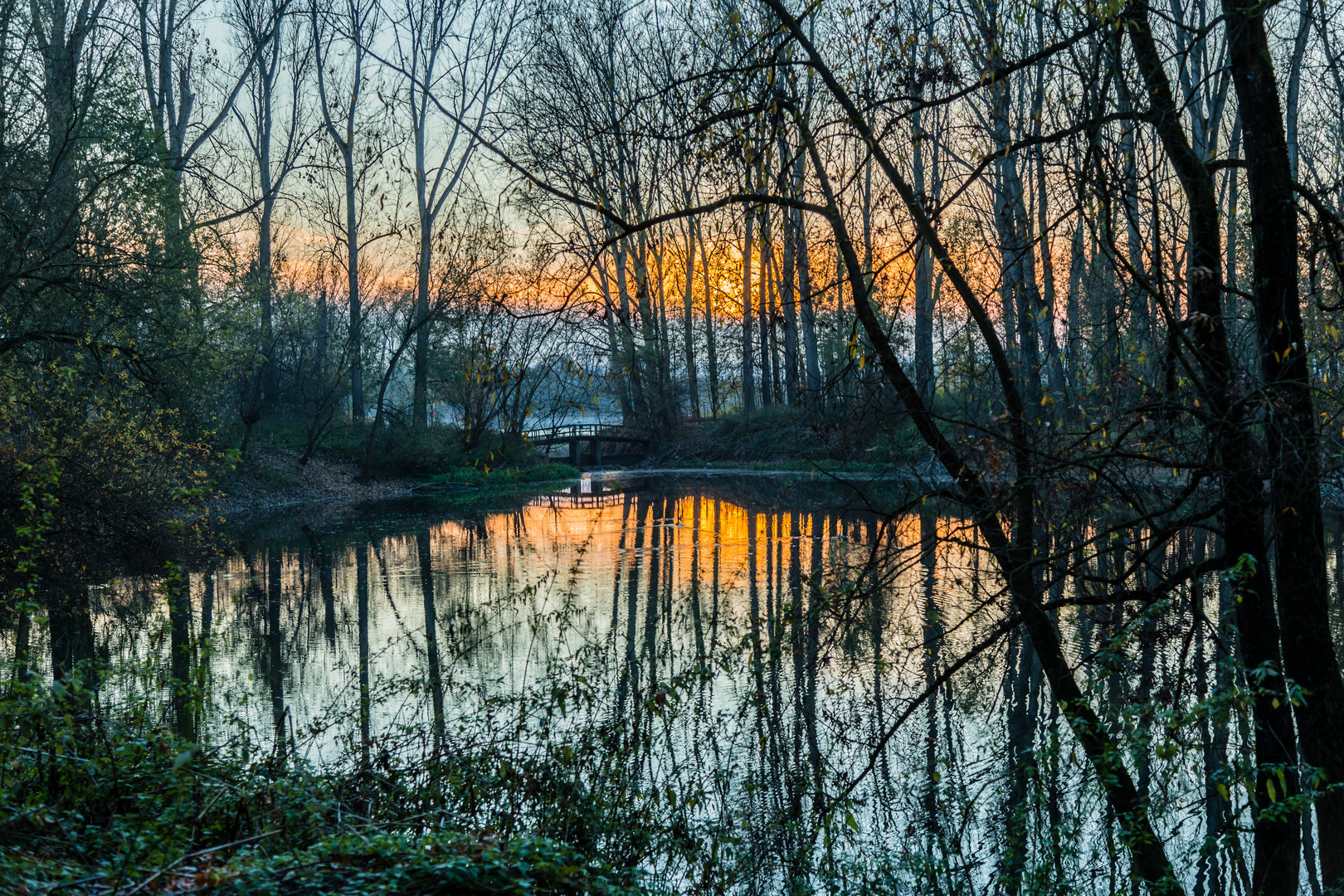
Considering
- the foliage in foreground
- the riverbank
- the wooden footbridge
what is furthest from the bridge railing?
the foliage in foreground

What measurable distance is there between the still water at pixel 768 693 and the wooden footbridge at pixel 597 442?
79.3ft

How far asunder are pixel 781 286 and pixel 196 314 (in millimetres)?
15262

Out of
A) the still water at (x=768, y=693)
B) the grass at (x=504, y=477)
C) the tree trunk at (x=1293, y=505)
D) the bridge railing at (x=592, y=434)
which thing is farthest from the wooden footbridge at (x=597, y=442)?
the tree trunk at (x=1293, y=505)

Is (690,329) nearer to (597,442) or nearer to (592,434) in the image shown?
(592,434)

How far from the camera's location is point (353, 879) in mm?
3559

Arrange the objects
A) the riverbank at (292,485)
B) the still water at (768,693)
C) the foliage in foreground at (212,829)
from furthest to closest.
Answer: the riverbank at (292,485) → the still water at (768,693) → the foliage in foreground at (212,829)

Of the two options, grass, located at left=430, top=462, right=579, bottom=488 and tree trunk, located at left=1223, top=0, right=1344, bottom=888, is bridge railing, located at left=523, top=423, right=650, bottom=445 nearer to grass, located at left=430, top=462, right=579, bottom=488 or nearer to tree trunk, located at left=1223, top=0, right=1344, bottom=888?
grass, located at left=430, top=462, right=579, bottom=488

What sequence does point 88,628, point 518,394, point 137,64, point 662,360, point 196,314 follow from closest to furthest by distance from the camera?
1. point 518,394
2. point 88,628
3. point 196,314
4. point 137,64
5. point 662,360

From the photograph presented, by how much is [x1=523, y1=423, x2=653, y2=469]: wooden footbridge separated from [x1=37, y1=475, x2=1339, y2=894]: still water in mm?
24174

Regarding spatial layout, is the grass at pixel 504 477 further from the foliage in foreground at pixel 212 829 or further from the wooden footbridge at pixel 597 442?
the foliage in foreground at pixel 212 829

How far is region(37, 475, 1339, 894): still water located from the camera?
5637mm

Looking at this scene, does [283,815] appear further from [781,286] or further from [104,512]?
[104,512]

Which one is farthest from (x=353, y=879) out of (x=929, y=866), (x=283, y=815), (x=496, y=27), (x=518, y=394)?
(x=496, y=27)

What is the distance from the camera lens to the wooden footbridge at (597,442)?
134ft
